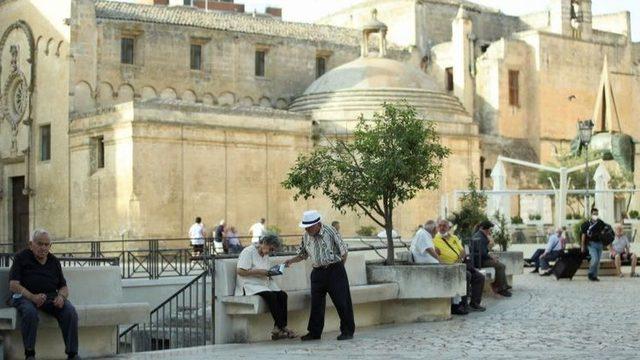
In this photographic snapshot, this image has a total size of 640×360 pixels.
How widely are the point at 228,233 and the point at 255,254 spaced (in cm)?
2120

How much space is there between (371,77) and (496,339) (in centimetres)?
3117

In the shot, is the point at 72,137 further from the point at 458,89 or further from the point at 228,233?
the point at 458,89

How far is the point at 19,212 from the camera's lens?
4222 centimetres

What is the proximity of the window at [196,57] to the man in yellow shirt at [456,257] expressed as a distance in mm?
27355

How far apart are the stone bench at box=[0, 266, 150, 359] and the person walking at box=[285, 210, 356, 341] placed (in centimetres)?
196

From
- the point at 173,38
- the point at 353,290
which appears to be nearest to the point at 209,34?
the point at 173,38

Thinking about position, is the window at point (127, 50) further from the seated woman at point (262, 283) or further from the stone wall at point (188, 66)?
the seated woman at point (262, 283)

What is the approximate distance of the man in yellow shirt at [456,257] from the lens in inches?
670

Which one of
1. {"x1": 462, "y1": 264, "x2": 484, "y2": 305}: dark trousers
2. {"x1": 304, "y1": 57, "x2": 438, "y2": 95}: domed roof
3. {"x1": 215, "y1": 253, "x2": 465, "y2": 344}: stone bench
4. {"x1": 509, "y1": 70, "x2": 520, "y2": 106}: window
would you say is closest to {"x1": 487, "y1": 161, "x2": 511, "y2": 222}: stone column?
{"x1": 304, "y1": 57, "x2": 438, "y2": 95}: domed roof

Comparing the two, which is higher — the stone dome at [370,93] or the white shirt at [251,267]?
the stone dome at [370,93]

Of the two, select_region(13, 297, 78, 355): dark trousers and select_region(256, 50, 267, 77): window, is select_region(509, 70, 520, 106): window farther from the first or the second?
select_region(13, 297, 78, 355): dark trousers

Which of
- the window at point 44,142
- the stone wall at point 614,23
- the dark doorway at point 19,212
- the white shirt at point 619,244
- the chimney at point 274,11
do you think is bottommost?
the white shirt at point 619,244

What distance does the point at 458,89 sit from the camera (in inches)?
1987

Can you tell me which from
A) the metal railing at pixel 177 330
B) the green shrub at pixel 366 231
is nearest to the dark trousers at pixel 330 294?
the metal railing at pixel 177 330
